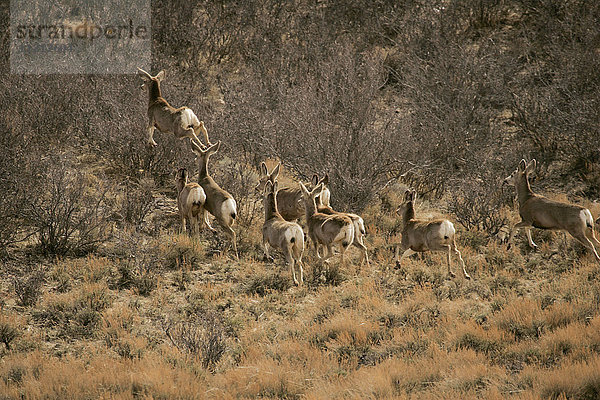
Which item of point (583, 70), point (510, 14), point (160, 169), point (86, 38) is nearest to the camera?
point (160, 169)

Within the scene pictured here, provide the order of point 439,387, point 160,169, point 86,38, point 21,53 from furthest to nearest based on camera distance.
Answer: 1. point 86,38
2. point 21,53
3. point 160,169
4. point 439,387

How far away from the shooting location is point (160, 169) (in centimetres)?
1297

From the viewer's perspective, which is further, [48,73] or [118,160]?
[48,73]

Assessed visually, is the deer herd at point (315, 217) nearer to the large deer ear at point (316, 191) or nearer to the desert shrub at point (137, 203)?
the large deer ear at point (316, 191)

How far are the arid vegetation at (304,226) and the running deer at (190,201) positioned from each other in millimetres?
300

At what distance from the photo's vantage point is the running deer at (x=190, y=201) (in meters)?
10.3

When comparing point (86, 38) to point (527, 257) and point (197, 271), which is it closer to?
point (197, 271)

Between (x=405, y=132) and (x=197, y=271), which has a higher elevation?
(x=405, y=132)

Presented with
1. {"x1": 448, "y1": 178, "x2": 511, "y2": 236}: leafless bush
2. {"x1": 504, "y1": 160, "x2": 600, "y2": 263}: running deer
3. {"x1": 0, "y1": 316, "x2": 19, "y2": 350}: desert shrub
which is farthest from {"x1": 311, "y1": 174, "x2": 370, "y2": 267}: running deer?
{"x1": 0, "y1": 316, "x2": 19, "y2": 350}: desert shrub

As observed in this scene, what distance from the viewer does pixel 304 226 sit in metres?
11.7

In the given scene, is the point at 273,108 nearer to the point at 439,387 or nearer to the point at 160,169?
the point at 160,169

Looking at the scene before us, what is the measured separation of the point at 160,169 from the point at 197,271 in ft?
11.3

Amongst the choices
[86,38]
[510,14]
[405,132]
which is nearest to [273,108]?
[405,132]

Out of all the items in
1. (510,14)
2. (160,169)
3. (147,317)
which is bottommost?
(147,317)
